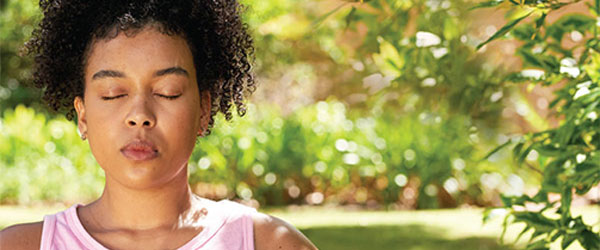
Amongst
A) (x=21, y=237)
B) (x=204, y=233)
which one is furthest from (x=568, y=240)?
(x=21, y=237)

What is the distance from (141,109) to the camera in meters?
1.54

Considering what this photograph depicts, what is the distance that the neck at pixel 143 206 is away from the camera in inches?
64.1

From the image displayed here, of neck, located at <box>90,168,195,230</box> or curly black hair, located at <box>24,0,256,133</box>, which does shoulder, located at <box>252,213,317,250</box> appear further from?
curly black hair, located at <box>24,0,256,133</box>

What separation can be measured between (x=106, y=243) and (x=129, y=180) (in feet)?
0.54

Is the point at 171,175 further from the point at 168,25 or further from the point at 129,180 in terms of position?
the point at 168,25

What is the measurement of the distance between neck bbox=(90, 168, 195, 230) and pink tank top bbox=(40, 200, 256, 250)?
0.18 ft

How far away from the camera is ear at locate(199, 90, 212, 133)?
1.73 meters

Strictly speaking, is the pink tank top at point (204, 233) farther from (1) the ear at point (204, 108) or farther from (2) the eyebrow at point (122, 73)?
(2) the eyebrow at point (122, 73)

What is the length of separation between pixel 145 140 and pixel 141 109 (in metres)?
0.06

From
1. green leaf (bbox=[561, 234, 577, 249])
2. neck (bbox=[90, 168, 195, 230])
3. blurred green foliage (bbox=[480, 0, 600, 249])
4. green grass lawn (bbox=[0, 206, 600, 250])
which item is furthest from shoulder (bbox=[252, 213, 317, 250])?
green grass lawn (bbox=[0, 206, 600, 250])

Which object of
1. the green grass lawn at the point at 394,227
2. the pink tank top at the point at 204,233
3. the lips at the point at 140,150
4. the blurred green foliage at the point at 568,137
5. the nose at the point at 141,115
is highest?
the nose at the point at 141,115

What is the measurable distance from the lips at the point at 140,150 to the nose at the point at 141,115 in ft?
0.11

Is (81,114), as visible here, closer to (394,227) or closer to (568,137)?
(568,137)

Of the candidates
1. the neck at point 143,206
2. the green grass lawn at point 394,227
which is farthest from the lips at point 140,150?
the green grass lawn at point 394,227
